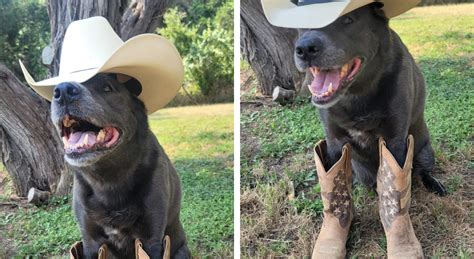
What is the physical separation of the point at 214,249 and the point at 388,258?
Result: 830mm

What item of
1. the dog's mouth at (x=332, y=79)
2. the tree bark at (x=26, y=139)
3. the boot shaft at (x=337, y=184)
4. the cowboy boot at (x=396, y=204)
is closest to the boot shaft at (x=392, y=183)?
the cowboy boot at (x=396, y=204)

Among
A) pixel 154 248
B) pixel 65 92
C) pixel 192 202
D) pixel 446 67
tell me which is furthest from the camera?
pixel 192 202

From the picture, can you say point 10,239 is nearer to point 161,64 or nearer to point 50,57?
point 50,57

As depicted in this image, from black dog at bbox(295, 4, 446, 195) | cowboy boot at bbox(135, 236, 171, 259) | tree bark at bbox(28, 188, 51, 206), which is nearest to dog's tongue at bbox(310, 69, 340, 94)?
black dog at bbox(295, 4, 446, 195)

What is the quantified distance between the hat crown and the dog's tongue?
28.7 inches

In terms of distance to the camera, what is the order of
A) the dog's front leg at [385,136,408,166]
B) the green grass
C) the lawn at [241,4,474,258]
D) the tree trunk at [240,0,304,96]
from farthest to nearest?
the tree trunk at [240,0,304,96] < the green grass < the lawn at [241,4,474,258] < the dog's front leg at [385,136,408,166]

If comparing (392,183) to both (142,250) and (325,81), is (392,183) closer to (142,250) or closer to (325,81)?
(325,81)

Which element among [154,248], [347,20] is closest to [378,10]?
[347,20]

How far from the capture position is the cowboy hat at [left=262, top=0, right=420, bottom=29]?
186cm

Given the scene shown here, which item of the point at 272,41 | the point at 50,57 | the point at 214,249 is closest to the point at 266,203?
the point at 214,249

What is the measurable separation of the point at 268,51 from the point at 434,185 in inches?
40.6

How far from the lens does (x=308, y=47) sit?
73.1 inches

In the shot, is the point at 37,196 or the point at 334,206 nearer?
the point at 334,206

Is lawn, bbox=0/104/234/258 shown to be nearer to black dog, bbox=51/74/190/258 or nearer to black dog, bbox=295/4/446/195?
black dog, bbox=51/74/190/258
